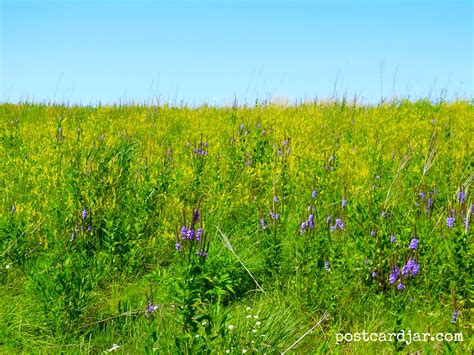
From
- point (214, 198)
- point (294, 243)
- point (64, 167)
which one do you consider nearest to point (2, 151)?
point (64, 167)

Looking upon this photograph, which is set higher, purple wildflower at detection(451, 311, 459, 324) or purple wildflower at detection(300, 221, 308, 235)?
purple wildflower at detection(300, 221, 308, 235)

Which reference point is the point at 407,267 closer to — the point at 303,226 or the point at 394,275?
the point at 394,275

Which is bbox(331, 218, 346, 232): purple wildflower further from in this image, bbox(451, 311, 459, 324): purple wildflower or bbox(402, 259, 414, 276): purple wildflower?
bbox(451, 311, 459, 324): purple wildflower

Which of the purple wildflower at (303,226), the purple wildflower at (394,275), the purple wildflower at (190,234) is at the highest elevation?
the purple wildflower at (190,234)

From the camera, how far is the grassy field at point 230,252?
9.39 feet

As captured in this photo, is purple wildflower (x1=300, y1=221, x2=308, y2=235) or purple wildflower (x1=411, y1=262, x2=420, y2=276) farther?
purple wildflower (x1=300, y1=221, x2=308, y2=235)

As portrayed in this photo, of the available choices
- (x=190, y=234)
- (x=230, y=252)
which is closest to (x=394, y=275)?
(x=230, y=252)

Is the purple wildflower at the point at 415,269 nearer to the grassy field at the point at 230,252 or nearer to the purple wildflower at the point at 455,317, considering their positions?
the grassy field at the point at 230,252

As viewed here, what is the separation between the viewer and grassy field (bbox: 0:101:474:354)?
2861 millimetres

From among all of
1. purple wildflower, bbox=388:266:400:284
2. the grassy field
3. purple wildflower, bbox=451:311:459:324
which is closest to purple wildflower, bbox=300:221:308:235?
the grassy field

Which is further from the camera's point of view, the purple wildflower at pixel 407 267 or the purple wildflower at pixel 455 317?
the purple wildflower at pixel 407 267

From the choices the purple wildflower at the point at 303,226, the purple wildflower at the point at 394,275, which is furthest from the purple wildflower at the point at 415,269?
the purple wildflower at the point at 303,226

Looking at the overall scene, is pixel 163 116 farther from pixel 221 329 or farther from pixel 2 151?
pixel 221 329

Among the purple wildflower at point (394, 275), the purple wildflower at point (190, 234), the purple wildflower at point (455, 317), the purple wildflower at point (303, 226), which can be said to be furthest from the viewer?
the purple wildflower at point (303, 226)
